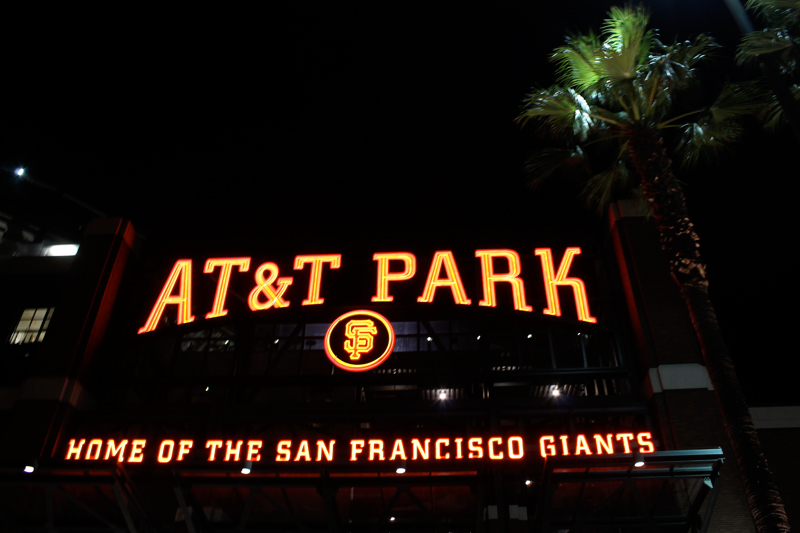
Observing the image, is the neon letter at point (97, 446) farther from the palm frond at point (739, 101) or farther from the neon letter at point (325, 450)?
the palm frond at point (739, 101)

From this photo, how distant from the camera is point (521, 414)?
53.7ft

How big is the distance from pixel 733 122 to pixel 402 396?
756 inches

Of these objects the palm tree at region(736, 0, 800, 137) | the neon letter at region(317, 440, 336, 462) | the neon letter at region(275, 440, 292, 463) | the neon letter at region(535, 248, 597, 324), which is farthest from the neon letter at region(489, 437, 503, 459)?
the palm tree at region(736, 0, 800, 137)

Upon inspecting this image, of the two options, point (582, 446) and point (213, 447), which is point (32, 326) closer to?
point (213, 447)

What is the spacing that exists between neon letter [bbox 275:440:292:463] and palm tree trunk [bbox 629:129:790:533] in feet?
30.5

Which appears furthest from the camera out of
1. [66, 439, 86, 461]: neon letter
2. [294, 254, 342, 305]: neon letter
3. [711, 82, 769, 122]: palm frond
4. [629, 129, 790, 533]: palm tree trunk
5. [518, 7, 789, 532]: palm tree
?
[294, 254, 342, 305]: neon letter

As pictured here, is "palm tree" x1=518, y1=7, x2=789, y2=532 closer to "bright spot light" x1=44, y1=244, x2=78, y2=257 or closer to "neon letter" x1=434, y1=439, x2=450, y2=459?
"neon letter" x1=434, y1=439, x2=450, y2=459

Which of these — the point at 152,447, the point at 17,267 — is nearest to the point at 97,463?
the point at 152,447

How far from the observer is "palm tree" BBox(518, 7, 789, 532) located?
13375 mm

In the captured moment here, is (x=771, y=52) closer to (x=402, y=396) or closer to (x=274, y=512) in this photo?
(x=274, y=512)

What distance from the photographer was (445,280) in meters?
18.9

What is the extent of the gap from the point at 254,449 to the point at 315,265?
680 centimetres

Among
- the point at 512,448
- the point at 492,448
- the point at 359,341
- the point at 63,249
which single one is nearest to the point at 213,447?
the point at 359,341

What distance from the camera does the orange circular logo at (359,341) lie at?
1675cm
